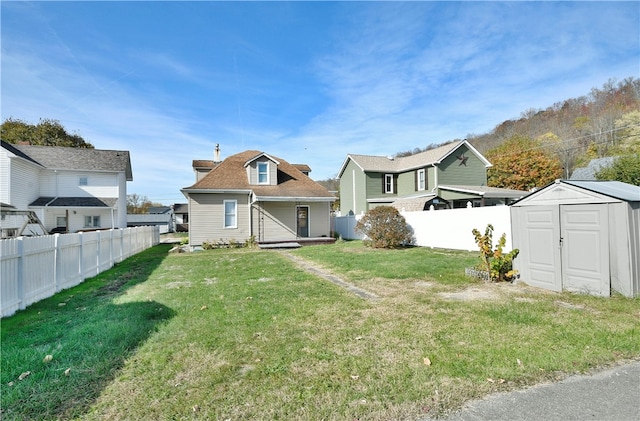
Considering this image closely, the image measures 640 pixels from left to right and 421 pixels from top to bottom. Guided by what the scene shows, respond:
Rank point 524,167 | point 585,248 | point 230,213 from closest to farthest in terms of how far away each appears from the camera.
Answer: point 585,248 < point 230,213 < point 524,167

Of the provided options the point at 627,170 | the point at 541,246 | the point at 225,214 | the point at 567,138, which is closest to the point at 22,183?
the point at 225,214

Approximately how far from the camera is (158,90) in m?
15.4

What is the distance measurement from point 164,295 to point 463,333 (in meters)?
5.84

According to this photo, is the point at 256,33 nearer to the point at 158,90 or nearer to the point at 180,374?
the point at 158,90

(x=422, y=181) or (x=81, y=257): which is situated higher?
(x=422, y=181)

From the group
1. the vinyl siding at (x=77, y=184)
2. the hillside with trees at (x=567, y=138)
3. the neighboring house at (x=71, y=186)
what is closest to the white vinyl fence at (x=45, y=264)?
the neighboring house at (x=71, y=186)

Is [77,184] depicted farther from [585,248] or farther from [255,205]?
[585,248]

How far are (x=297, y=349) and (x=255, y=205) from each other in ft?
52.2

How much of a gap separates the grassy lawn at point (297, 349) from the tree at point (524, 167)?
3610cm

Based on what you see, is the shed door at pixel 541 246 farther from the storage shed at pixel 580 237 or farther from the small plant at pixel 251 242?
the small plant at pixel 251 242

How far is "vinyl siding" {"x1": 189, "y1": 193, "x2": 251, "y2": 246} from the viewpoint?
59.6 ft

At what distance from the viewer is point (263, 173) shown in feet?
65.9

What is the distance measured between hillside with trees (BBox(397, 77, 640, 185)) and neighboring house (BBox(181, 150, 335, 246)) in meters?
28.7

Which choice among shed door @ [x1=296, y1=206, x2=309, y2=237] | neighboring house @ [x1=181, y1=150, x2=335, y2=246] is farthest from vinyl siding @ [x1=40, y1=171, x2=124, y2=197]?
shed door @ [x1=296, y1=206, x2=309, y2=237]
